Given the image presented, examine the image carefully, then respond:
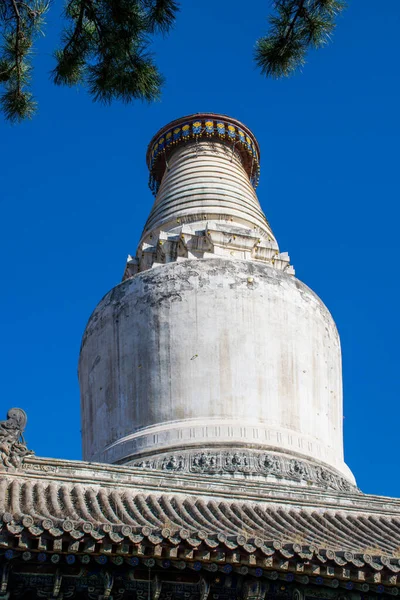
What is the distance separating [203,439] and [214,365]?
1.49m

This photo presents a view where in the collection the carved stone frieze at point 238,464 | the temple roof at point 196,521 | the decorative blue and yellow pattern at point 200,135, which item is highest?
the decorative blue and yellow pattern at point 200,135

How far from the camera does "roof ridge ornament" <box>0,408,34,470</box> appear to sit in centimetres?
1257

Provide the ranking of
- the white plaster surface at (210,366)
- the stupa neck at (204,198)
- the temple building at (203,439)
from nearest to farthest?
the temple building at (203,439) < the white plaster surface at (210,366) < the stupa neck at (204,198)

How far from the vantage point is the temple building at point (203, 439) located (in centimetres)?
1038

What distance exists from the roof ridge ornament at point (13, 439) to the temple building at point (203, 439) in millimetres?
17

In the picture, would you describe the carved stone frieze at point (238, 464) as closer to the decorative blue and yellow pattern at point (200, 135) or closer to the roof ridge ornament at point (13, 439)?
the roof ridge ornament at point (13, 439)

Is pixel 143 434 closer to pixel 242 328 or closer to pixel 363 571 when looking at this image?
pixel 242 328

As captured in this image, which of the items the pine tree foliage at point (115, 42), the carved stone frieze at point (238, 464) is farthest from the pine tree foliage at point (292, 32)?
the carved stone frieze at point (238, 464)

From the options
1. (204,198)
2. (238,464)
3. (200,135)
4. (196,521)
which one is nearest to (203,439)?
(238,464)

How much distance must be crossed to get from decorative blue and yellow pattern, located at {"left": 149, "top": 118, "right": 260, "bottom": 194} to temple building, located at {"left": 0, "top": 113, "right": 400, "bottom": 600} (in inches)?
1.3

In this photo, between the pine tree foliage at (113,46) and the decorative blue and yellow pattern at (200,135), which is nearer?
the pine tree foliage at (113,46)

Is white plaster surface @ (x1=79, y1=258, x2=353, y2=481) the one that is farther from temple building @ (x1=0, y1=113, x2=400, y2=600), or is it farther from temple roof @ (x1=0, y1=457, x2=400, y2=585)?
temple roof @ (x1=0, y1=457, x2=400, y2=585)

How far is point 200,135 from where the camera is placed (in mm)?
22562

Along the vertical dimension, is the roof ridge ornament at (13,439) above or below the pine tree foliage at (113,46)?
below
